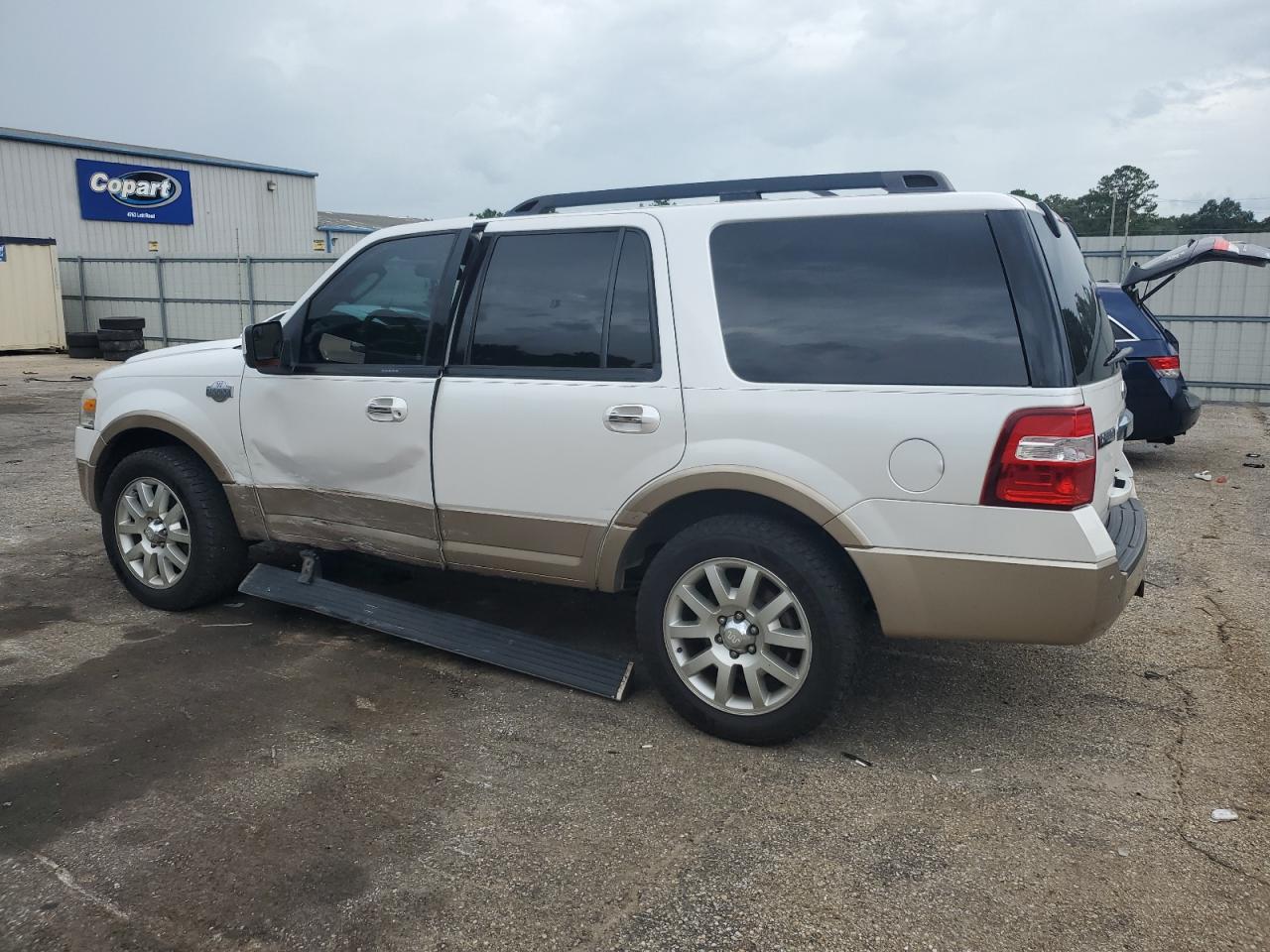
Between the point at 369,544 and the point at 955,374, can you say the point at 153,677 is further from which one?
the point at 955,374

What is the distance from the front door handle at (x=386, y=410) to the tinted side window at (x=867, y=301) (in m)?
1.44

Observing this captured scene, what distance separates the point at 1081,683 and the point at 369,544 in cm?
311

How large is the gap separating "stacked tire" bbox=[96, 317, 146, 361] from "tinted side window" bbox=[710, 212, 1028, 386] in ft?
65.6

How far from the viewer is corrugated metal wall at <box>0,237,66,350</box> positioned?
69.1 feet

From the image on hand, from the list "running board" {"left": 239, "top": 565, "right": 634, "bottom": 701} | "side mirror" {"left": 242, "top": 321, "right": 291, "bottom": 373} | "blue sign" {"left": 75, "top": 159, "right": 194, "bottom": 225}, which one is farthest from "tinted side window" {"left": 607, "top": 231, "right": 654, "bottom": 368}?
"blue sign" {"left": 75, "top": 159, "right": 194, "bottom": 225}

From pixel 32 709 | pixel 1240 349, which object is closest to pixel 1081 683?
pixel 32 709

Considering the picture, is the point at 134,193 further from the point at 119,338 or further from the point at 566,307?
the point at 566,307

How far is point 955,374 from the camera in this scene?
10.4ft

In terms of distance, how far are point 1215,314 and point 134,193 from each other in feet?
86.1

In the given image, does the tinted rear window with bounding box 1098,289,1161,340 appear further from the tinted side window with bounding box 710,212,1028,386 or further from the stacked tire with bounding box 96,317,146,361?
the stacked tire with bounding box 96,317,146,361

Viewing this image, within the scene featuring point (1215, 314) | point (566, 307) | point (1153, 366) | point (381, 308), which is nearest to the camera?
point (566, 307)

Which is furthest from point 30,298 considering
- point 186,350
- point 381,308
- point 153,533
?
point 381,308

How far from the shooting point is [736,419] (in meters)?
Answer: 3.48

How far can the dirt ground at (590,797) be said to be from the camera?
263 centimetres
